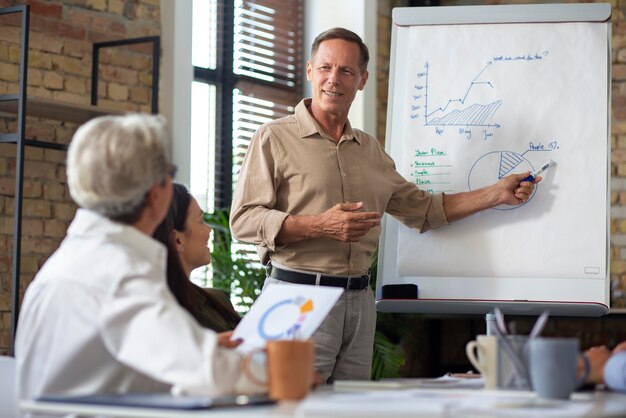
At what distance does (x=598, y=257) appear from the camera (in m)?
3.21

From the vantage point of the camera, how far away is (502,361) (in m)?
1.80

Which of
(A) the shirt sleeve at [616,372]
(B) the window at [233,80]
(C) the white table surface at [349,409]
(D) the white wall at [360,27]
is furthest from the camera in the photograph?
(D) the white wall at [360,27]

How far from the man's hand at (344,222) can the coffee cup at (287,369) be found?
127 cm

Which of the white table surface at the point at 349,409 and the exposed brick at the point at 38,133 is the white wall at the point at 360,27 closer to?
the exposed brick at the point at 38,133

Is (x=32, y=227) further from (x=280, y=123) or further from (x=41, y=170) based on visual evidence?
(x=280, y=123)

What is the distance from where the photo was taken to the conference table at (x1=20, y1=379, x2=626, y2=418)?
53.9 inches

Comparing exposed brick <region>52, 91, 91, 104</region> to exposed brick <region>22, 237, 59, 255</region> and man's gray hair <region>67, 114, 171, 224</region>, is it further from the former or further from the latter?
man's gray hair <region>67, 114, 171, 224</region>

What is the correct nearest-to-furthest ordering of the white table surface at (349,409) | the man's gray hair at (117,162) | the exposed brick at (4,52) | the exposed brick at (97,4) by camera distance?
the white table surface at (349,409)
the man's gray hair at (117,162)
the exposed brick at (4,52)
the exposed brick at (97,4)

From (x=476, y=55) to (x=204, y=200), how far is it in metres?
2.24

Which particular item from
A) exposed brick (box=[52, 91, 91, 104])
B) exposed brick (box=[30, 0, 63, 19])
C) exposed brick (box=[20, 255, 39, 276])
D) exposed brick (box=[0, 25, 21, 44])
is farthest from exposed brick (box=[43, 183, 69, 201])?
exposed brick (box=[30, 0, 63, 19])

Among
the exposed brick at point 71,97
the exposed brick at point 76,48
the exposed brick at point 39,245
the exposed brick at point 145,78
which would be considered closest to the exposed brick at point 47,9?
the exposed brick at point 76,48

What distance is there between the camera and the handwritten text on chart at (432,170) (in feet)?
11.0

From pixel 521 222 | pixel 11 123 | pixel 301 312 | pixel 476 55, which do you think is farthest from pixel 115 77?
pixel 301 312

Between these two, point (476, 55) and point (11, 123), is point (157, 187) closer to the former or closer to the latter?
point (476, 55)
